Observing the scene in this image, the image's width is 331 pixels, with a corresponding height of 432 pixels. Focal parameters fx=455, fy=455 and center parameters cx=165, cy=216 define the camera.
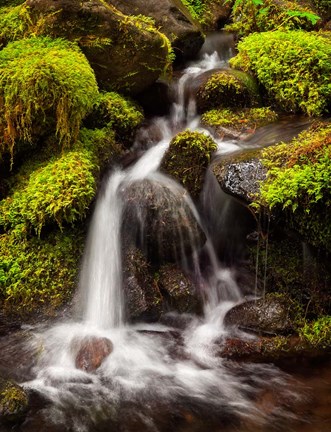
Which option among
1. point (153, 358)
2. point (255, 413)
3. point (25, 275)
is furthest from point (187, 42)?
point (255, 413)

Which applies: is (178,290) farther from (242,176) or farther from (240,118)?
(240,118)

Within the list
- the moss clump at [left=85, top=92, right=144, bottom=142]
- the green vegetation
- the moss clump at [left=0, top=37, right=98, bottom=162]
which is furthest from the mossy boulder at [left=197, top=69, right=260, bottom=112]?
the moss clump at [left=0, top=37, right=98, bottom=162]

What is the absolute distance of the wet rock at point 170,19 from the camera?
786 centimetres

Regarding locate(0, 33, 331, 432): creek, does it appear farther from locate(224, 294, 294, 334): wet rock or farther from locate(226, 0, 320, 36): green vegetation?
locate(226, 0, 320, 36): green vegetation

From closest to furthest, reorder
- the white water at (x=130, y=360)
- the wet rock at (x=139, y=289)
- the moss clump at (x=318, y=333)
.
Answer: the white water at (x=130, y=360) < the moss clump at (x=318, y=333) < the wet rock at (x=139, y=289)

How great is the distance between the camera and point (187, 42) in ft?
26.7

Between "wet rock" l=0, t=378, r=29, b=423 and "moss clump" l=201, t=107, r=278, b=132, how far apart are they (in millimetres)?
4262

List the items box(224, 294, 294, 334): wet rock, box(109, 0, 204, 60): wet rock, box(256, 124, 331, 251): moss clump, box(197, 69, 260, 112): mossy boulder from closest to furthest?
box(256, 124, 331, 251): moss clump < box(224, 294, 294, 334): wet rock < box(197, 69, 260, 112): mossy boulder < box(109, 0, 204, 60): wet rock

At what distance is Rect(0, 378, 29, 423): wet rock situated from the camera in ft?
11.5

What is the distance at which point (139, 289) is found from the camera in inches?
194

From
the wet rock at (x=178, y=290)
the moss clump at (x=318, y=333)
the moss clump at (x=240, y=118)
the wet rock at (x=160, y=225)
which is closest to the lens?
the moss clump at (x=318, y=333)

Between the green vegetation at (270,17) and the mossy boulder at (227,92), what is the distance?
69.8 inches

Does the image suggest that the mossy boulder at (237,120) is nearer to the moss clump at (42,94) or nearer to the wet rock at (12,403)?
the moss clump at (42,94)

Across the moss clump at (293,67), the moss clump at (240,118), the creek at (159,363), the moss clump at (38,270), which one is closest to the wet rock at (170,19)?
the moss clump at (293,67)
